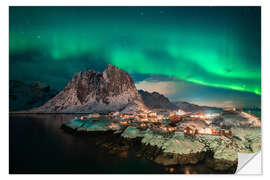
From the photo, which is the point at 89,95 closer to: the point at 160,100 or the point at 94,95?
the point at 94,95

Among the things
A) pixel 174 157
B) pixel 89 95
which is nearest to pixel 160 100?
pixel 174 157

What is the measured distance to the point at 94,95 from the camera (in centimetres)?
4194

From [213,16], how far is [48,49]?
280 inches

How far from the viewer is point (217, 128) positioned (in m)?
6.34

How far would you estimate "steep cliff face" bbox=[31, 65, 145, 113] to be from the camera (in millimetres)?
34906

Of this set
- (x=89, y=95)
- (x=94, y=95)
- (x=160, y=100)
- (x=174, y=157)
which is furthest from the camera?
(x=89, y=95)

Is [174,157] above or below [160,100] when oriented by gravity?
below

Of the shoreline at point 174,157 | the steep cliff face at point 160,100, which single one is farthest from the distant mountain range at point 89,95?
the shoreline at point 174,157

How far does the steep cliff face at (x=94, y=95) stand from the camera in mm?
34906

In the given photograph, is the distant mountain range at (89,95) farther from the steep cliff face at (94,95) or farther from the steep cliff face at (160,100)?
the steep cliff face at (160,100)

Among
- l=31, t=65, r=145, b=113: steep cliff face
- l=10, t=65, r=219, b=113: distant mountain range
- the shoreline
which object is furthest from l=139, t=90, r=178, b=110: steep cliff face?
l=31, t=65, r=145, b=113: steep cliff face

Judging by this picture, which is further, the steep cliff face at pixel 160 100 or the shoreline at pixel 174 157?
the steep cliff face at pixel 160 100

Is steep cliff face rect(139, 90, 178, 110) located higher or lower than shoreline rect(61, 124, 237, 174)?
higher

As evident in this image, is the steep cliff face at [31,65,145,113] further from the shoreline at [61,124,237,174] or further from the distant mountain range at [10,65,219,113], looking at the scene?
the shoreline at [61,124,237,174]
